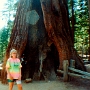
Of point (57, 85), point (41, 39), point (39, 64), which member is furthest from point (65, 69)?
point (41, 39)

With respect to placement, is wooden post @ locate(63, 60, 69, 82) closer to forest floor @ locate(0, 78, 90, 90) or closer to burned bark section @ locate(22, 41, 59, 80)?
forest floor @ locate(0, 78, 90, 90)

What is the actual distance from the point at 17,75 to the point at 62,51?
3.71 metres

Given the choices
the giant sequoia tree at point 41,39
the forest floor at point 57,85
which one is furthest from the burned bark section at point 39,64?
the forest floor at point 57,85

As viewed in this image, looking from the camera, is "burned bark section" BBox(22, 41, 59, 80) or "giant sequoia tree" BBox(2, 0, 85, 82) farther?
"burned bark section" BBox(22, 41, 59, 80)

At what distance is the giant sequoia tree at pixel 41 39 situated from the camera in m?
8.74

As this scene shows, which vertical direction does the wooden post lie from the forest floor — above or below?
above

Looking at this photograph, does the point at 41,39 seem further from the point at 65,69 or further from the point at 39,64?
the point at 65,69

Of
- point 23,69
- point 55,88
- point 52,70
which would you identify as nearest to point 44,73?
point 52,70

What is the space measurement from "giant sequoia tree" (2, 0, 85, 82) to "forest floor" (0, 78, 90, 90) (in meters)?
0.68

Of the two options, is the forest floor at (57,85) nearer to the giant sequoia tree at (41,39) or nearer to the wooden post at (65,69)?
the wooden post at (65,69)

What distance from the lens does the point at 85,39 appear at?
81.9 feet

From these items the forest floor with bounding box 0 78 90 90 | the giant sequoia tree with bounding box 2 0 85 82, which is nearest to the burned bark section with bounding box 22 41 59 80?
the giant sequoia tree with bounding box 2 0 85 82

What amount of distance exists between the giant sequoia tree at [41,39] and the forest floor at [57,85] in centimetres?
68

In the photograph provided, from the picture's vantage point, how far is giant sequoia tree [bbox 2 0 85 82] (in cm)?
874
